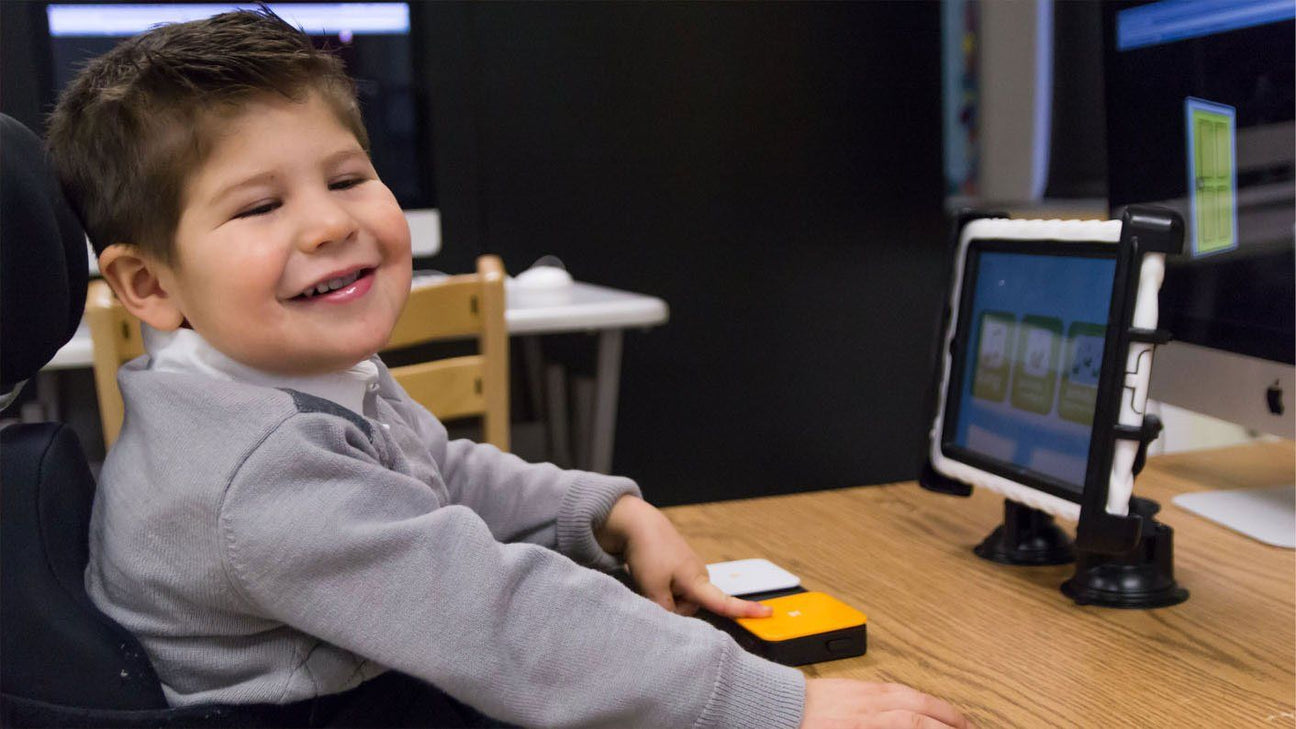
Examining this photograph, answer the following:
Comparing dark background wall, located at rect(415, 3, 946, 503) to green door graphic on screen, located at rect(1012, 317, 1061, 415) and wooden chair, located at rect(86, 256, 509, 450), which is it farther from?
green door graphic on screen, located at rect(1012, 317, 1061, 415)

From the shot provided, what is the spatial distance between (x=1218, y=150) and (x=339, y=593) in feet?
2.94

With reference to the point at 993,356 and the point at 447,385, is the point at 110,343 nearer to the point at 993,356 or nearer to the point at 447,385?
the point at 447,385

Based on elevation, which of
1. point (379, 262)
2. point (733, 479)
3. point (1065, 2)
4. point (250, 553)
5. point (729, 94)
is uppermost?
point (1065, 2)

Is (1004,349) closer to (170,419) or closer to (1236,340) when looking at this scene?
(1236,340)

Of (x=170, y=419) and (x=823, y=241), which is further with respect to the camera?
(x=823, y=241)

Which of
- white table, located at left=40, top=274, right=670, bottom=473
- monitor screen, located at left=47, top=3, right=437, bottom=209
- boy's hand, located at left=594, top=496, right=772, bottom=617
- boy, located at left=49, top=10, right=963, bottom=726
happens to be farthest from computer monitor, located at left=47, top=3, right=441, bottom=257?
boy, located at left=49, top=10, right=963, bottom=726

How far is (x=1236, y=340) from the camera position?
3.65 feet

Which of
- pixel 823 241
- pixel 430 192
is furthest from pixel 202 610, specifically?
pixel 823 241

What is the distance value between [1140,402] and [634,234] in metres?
2.36

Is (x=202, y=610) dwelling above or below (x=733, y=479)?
above

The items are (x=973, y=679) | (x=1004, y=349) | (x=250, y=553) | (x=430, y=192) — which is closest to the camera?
(x=250, y=553)

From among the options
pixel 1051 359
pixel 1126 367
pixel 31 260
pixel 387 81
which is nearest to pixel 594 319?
pixel 387 81

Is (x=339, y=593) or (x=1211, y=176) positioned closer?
(x=339, y=593)

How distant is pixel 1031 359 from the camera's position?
0.96m
